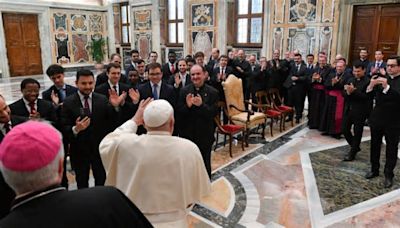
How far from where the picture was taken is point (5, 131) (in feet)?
7.93

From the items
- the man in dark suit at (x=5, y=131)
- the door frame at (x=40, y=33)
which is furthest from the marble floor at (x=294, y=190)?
the door frame at (x=40, y=33)

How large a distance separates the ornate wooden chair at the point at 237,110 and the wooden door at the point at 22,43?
12.1 metres

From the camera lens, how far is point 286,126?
7.17 meters

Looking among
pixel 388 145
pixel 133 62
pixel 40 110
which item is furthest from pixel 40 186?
pixel 133 62

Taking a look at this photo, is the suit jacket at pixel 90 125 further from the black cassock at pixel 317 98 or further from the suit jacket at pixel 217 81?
the black cassock at pixel 317 98

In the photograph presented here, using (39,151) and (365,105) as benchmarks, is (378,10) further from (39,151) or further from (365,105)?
(39,151)

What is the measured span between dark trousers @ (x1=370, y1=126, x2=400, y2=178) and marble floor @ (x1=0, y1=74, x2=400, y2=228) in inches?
9.3

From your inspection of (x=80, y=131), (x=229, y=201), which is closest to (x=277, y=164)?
(x=229, y=201)

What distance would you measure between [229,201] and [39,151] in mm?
3090

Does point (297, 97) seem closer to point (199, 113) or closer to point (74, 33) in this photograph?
point (199, 113)

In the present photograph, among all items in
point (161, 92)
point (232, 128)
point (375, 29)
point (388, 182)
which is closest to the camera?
point (161, 92)

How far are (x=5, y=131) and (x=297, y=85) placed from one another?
6101 millimetres

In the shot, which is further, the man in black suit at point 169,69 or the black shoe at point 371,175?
the man in black suit at point 169,69

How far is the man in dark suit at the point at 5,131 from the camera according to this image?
1.86m
